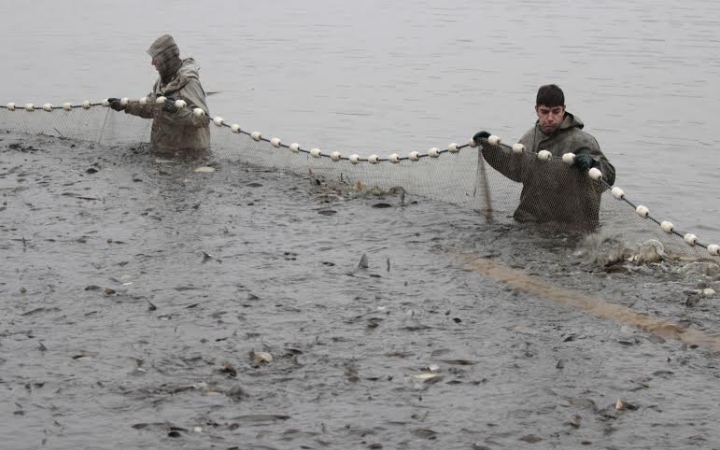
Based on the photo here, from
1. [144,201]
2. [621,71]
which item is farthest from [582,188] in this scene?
[621,71]

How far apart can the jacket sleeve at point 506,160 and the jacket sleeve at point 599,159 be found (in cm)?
50

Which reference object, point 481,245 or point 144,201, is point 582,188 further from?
point 144,201

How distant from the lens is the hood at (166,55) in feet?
38.5

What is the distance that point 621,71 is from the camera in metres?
21.2

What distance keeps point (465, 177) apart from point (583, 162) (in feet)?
5.37

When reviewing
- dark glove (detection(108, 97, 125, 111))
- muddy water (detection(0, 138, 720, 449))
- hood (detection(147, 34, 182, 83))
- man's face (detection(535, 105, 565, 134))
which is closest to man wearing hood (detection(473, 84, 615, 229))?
man's face (detection(535, 105, 565, 134))

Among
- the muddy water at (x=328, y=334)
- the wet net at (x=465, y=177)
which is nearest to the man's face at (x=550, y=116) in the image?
the wet net at (x=465, y=177)

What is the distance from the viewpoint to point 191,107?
12.0 meters

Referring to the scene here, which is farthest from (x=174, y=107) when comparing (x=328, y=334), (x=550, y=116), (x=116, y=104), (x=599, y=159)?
(x=328, y=334)

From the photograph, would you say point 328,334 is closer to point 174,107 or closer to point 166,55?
point 174,107

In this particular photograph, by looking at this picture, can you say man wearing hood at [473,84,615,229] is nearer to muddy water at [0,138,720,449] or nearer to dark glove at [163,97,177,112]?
muddy water at [0,138,720,449]

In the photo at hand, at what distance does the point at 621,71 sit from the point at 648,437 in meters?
16.5

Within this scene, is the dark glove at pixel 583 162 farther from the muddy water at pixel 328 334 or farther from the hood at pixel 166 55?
the hood at pixel 166 55

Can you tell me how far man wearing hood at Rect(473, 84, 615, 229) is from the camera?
893 cm
